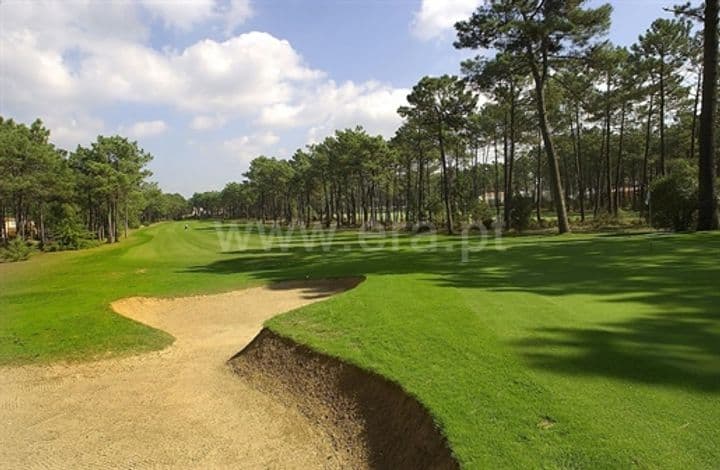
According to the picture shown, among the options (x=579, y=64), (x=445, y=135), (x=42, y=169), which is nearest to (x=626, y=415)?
(x=579, y=64)

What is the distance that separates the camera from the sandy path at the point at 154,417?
22.0 feet

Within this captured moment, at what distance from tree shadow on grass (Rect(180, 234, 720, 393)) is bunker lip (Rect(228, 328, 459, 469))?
1.91 m

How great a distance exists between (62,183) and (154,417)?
4748 cm

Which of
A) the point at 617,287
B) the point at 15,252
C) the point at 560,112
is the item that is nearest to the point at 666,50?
the point at 560,112

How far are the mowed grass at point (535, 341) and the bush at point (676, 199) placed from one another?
499cm

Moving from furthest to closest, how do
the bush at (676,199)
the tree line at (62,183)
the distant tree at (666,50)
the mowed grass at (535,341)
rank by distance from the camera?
the tree line at (62,183) → the distant tree at (666,50) → the bush at (676,199) → the mowed grass at (535,341)

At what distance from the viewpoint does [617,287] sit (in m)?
9.91

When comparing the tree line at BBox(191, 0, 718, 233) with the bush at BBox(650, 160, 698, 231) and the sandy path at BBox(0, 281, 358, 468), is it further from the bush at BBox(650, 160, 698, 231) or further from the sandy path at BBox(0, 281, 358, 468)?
the sandy path at BBox(0, 281, 358, 468)

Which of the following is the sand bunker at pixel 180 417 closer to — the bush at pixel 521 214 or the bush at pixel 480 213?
the bush at pixel 521 214

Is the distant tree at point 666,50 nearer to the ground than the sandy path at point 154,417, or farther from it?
farther from it

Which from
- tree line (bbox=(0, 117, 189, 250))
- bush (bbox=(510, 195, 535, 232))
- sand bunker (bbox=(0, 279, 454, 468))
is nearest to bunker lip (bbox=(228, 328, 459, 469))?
sand bunker (bbox=(0, 279, 454, 468))

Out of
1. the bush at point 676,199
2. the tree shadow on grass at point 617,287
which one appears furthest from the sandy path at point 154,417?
the bush at point 676,199

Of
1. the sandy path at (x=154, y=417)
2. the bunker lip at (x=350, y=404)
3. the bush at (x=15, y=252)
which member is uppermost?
the bush at (x=15, y=252)

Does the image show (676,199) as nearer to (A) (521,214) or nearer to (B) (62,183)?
(A) (521,214)
